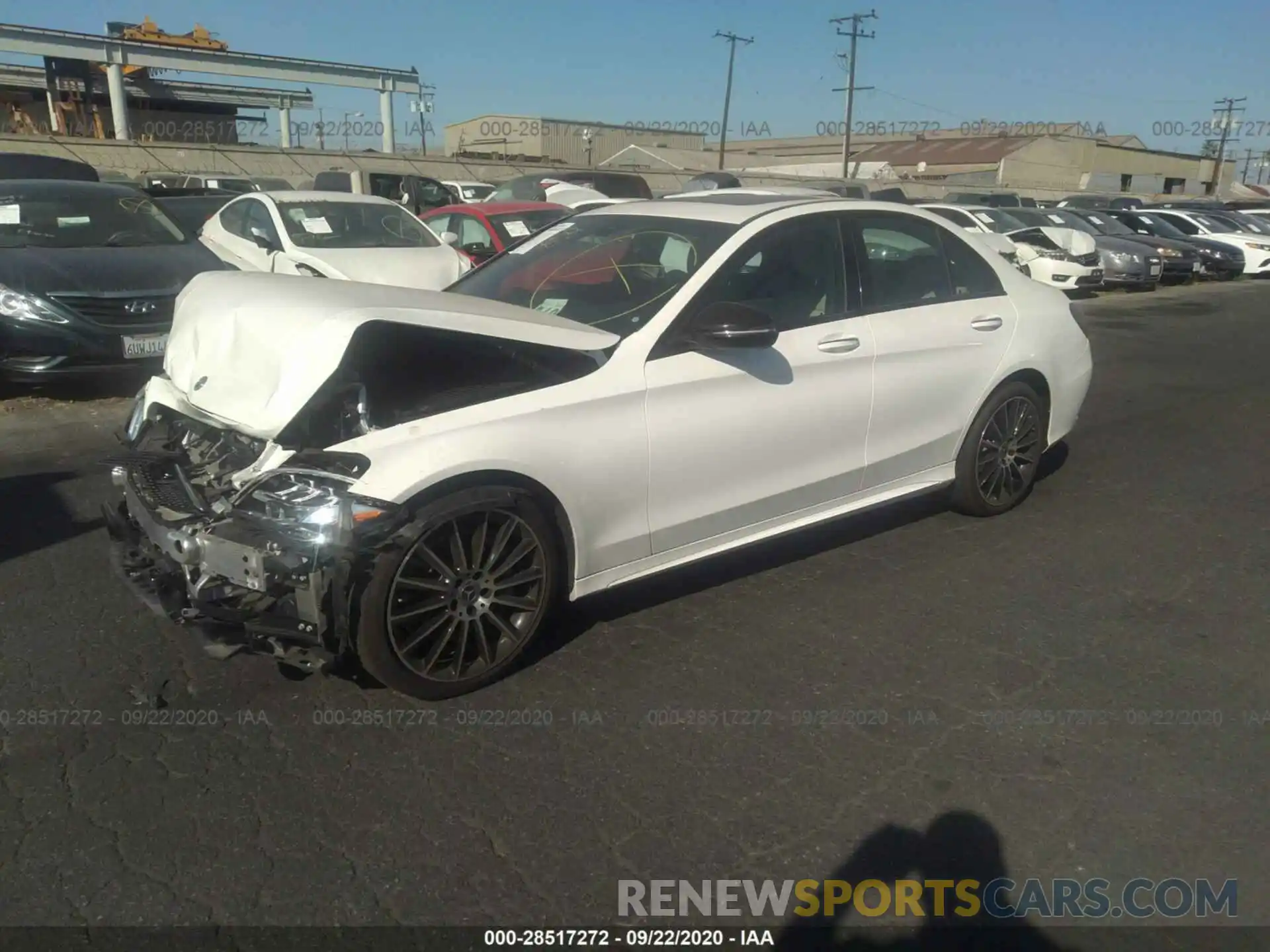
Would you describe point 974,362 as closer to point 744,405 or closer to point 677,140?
point 744,405

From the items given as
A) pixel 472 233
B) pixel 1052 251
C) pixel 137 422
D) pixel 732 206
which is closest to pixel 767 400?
pixel 732 206

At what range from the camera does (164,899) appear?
8.48ft

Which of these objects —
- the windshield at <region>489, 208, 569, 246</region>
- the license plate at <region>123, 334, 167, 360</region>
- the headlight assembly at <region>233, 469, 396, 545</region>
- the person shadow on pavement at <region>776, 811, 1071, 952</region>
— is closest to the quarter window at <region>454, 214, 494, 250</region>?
the windshield at <region>489, 208, 569, 246</region>

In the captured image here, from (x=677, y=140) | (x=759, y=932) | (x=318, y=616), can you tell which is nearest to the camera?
(x=759, y=932)

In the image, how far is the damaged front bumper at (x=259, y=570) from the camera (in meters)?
3.14

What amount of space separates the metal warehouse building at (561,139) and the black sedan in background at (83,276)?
56539 millimetres

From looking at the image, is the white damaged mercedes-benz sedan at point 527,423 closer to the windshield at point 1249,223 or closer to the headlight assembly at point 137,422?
the headlight assembly at point 137,422

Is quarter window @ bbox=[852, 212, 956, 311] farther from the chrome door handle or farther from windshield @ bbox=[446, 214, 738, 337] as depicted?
windshield @ bbox=[446, 214, 738, 337]

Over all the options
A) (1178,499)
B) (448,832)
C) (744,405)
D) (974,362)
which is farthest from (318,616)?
(1178,499)

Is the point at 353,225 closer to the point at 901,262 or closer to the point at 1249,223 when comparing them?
the point at 901,262

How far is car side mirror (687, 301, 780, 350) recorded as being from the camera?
12.8ft

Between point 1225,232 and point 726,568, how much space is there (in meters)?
24.1

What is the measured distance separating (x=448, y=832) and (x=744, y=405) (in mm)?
2070

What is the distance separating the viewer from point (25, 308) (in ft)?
23.0
